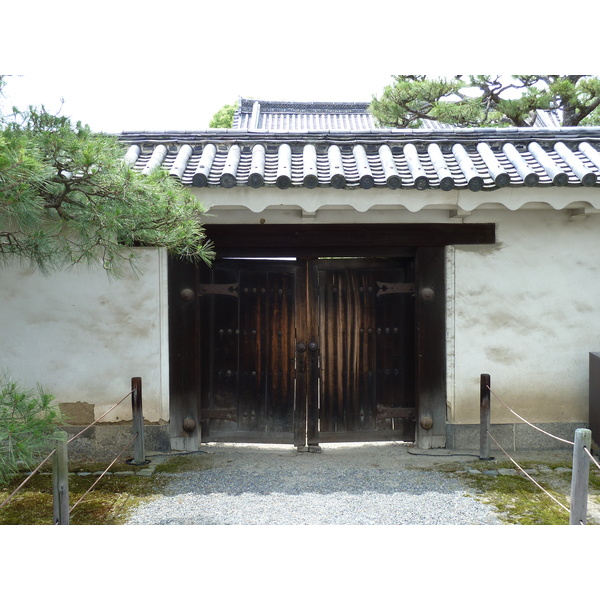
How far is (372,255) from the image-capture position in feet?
18.0

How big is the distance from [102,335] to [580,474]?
3.88 metres

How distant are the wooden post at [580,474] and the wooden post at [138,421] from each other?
3.24 metres

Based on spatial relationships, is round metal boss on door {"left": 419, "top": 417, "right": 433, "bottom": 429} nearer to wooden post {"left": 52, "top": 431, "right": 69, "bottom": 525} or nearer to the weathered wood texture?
the weathered wood texture

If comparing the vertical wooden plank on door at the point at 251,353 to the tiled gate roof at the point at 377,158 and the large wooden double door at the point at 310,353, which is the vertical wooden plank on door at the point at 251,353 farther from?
the tiled gate roof at the point at 377,158

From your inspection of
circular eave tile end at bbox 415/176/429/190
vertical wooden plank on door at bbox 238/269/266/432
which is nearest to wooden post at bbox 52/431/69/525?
vertical wooden plank on door at bbox 238/269/266/432

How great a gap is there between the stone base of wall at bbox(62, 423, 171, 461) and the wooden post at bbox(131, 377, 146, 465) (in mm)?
280

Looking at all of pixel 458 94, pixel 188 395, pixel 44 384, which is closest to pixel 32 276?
pixel 44 384

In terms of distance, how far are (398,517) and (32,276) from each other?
3.62m

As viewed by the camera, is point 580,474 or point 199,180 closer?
point 580,474

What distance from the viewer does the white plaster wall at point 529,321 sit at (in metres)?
5.38

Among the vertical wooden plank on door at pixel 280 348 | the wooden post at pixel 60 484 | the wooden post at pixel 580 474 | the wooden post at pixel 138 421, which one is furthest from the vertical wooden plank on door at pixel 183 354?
the wooden post at pixel 580 474

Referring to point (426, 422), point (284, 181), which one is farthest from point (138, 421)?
point (426, 422)

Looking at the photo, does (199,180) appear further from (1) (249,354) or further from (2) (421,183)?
(1) (249,354)

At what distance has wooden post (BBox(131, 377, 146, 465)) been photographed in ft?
16.2
